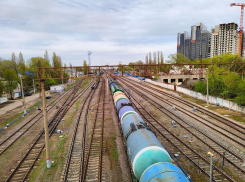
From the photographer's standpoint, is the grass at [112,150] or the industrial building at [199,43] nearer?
the grass at [112,150]

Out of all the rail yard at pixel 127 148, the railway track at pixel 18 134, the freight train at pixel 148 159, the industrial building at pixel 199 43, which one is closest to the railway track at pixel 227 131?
the rail yard at pixel 127 148

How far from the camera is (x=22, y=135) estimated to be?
64.2 feet

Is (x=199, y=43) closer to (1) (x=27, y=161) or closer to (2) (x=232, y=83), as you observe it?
(2) (x=232, y=83)

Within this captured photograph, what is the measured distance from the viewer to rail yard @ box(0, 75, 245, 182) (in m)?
9.12

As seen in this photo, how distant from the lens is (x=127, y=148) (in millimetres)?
11398

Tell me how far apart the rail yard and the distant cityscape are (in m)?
133

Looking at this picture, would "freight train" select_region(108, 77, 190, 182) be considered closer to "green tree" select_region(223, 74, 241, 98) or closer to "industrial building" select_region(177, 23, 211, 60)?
"green tree" select_region(223, 74, 241, 98)

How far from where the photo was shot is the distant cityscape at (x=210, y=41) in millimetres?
135750

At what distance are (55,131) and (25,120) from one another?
323 inches

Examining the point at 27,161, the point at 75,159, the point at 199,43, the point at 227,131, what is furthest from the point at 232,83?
the point at 199,43

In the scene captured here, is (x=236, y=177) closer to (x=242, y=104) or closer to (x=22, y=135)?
(x=242, y=104)

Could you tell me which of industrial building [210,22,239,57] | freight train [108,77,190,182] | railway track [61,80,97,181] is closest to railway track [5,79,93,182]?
railway track [61,80,97,181]

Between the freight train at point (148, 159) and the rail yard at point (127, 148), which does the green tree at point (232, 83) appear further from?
the freight train at point (148, 159)

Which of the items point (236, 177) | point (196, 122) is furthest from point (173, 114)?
point (236, 177)
